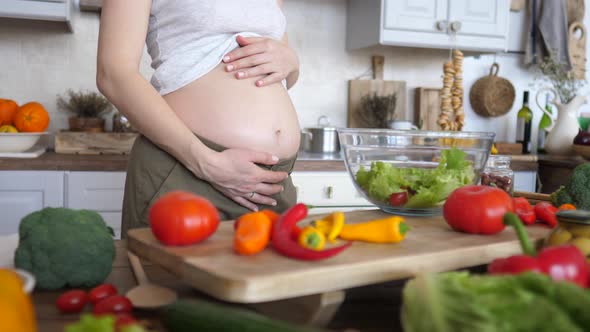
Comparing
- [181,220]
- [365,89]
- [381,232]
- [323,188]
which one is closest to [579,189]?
[381,232]

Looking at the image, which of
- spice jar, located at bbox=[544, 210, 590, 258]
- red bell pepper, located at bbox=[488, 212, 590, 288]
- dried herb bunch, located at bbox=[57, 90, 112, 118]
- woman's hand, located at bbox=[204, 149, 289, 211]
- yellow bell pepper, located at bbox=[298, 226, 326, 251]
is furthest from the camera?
dried herb bunch, located at bbox=[57, 90, 112, 118]

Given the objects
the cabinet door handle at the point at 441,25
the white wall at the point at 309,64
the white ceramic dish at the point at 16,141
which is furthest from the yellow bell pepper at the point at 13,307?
the cabinet door handle at the point at 441,25

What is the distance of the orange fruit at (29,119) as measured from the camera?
6.93ft

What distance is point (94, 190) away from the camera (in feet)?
6.74

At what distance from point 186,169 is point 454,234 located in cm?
55

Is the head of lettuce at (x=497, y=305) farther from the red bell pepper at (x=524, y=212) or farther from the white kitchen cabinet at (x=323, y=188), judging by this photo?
the white kitchen cabinet at (x=323, y=188)

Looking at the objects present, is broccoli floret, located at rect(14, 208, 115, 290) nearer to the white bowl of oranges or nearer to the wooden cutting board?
the wooden cutting board

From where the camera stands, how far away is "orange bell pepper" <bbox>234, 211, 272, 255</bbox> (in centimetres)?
Answer: 65

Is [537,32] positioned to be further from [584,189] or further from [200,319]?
[200,319]

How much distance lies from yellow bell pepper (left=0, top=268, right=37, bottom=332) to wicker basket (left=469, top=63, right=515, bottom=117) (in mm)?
2873

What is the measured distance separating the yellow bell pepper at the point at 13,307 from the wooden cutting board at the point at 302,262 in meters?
0.19

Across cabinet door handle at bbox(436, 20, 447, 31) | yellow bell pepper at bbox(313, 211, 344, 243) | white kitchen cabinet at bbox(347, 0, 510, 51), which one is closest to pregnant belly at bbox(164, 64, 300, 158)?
yellow bell pepper at bbox(313, 211, 344, 243)

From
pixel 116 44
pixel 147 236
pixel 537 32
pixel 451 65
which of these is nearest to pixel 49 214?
pixel 147 236

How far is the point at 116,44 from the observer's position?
Answer: 1.02 m
